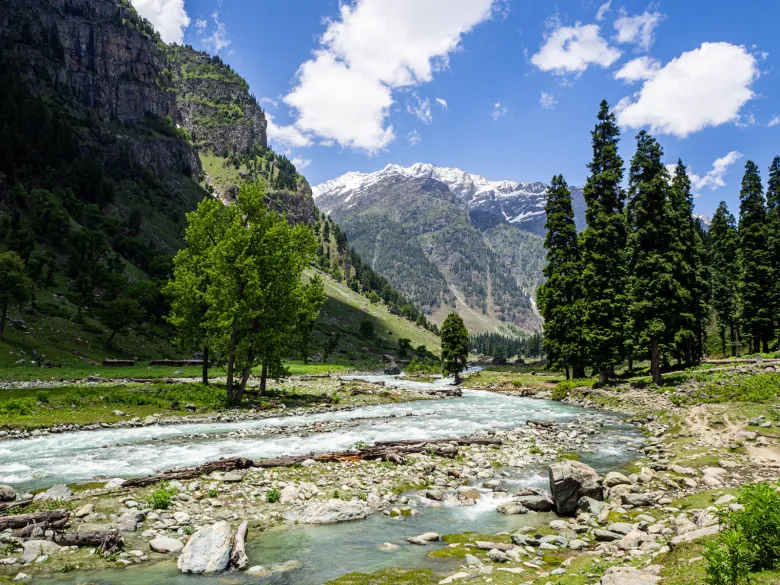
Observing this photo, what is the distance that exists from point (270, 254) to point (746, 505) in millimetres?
35277

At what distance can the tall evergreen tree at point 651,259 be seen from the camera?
148ft

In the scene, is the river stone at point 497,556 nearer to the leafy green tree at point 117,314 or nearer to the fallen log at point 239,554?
the fallen log at point 239,554

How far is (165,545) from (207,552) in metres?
1.66

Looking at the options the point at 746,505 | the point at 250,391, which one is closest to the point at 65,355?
the point at 250,391

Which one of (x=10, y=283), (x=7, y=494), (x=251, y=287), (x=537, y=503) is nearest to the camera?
(x=7, y=494)

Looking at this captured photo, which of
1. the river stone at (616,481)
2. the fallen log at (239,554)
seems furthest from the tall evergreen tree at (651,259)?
the fallen log at (239,554)

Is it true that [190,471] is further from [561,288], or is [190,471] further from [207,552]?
[561,288]

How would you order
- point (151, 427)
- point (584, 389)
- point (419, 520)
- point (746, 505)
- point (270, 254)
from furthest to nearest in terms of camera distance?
point (584, 389)
point (270, 254)
point (151, 427)
point (419, 520)
point (746, 505)

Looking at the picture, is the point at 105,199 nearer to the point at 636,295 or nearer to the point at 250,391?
the point at 250,391

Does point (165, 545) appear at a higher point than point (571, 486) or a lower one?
lower

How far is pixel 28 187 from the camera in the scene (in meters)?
137

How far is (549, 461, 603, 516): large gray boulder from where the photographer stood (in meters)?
14.9

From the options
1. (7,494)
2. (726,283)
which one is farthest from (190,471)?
(726,283)

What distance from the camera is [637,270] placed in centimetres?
4719
